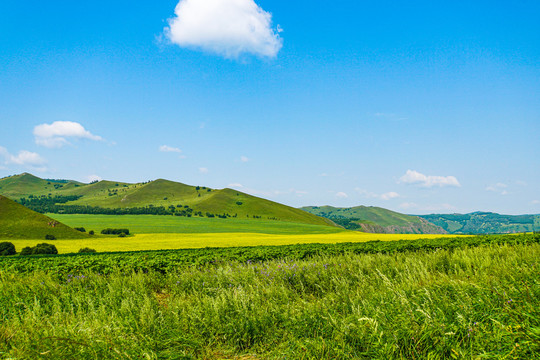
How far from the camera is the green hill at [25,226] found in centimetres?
3716

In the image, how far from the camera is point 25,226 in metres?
38.4

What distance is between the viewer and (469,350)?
3.44 metres

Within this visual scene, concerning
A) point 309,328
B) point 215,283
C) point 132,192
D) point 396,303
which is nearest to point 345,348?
point 309,328

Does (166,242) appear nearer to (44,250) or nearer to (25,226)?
(44,250)

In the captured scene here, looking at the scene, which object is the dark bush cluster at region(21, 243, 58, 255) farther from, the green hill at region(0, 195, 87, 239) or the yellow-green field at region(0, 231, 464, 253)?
the green hill at region(0, 195, 87, 239)

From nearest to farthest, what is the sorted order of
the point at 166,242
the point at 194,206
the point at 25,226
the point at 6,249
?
the point at 6,249 → the point at 166,242 → the point at 25,226 → the point at 194,206

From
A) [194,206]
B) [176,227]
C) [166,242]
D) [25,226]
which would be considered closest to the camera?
[166,242]

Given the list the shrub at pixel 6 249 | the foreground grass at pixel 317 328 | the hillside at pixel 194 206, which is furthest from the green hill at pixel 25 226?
the hillside at pixel 194 206

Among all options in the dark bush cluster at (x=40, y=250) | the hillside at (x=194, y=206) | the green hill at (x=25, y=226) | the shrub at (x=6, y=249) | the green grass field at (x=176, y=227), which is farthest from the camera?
the hillside at (x=194, y=206)

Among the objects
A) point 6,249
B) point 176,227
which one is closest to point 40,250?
point 6,249

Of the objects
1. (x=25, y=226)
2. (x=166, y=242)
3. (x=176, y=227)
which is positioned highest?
(x=25, y=226)

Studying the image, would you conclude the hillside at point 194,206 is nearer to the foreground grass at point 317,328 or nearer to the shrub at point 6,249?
the shrub at point 6,249

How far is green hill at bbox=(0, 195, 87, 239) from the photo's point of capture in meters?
37.2

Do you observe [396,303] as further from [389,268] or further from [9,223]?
[9,223]
